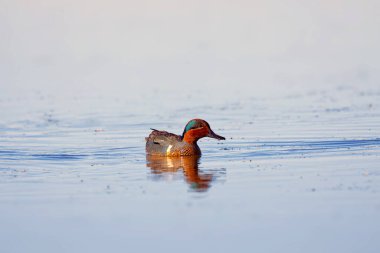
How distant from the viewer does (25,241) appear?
9133 mm

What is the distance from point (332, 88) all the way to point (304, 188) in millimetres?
19316

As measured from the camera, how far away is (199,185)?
1199 cm

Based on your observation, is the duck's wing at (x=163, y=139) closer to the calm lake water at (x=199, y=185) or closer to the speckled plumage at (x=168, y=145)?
the speckled plumage at (x=168, y=145)

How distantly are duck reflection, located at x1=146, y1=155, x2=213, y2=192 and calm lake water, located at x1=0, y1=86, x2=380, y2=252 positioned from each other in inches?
1.0

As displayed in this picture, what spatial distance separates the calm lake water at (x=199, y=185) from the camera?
904 centimetres

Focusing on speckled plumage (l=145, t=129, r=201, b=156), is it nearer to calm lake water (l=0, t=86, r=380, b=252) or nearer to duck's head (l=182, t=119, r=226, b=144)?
duck's head (l=182, t=119, r=226, b=144)

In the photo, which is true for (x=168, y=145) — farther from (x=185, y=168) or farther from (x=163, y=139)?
(x=185, y=168)

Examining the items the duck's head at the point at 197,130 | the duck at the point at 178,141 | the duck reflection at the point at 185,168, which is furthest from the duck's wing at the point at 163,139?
the duck reflection at the point at 185,168

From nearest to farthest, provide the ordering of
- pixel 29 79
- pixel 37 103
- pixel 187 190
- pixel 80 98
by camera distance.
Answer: pixel 187 190, pixel 37 103, pixel 80 98, pixel 29 79

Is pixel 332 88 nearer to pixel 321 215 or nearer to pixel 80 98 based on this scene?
pixel 80 98

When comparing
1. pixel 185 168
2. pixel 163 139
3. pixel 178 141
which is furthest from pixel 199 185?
pixel 163 139

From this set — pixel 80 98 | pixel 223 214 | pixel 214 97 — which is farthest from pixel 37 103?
pixel 223 214

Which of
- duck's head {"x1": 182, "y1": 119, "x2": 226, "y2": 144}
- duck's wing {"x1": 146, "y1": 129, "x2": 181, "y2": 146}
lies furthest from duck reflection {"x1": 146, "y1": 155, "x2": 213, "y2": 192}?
duck's head {"x1": 182, "y1": 119, "x2": 226, "y2": 144}

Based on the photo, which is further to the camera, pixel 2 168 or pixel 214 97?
pixel 214 97
